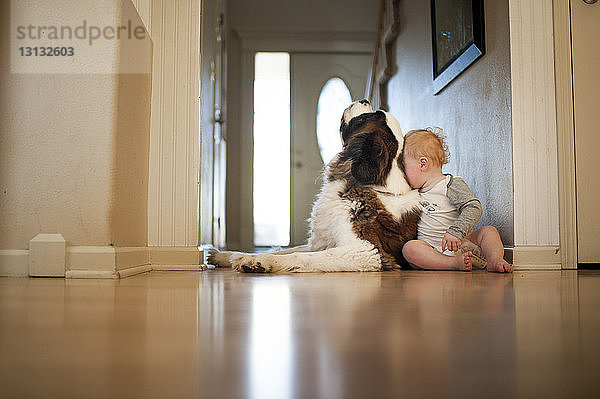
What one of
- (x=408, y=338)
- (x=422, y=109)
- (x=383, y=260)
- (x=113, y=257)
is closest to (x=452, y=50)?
(x=422, y=109)

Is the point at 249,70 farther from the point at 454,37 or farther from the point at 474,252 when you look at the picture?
the point at 474,252

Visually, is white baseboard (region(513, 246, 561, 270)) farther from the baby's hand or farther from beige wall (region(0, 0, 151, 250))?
beige wall (region(0, 0, 151, 250))

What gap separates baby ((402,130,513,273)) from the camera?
2.01 m

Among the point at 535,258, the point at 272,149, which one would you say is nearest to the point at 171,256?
the point at 535,258

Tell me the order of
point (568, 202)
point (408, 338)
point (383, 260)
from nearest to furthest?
point (408, 338), point (383, 260), point (568, 202)

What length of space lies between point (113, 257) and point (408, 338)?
1196 mm

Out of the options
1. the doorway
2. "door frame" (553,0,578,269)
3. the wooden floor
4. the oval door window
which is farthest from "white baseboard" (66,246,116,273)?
the oval door window

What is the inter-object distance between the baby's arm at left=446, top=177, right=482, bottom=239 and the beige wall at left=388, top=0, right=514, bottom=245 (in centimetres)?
26

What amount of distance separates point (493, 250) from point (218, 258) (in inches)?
44.4

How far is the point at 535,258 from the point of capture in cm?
219

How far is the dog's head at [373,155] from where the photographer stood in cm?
217

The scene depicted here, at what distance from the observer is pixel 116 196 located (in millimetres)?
1729

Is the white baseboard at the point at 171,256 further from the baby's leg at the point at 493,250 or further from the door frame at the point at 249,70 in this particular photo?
the door frame at the point at 249,70

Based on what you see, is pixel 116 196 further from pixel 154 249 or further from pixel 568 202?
pixel 568 202
